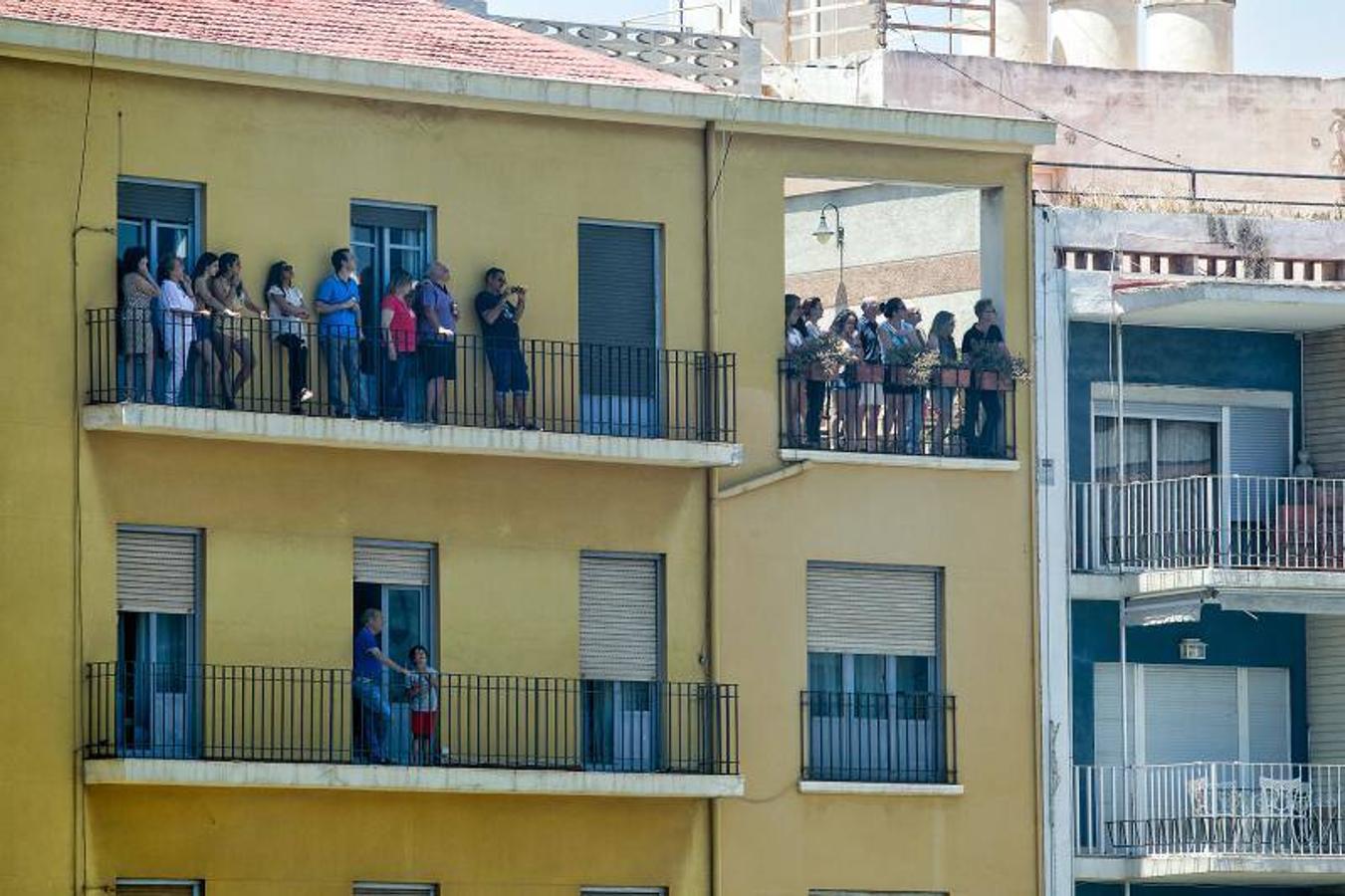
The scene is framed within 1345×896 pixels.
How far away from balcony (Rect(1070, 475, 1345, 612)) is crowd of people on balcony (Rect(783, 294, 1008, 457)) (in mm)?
1643

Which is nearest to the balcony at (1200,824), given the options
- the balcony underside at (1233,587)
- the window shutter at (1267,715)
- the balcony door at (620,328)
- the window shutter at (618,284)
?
the window shutter at (1267,715)

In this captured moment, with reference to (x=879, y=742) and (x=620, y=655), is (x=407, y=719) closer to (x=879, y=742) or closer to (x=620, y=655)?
(x=620, y=655)

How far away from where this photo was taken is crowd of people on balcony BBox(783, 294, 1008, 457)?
1758 inches

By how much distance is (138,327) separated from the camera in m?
40.9

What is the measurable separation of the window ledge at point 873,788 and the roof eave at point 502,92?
268 inches

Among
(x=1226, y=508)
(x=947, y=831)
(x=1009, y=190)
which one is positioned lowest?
Answer: (x=947, y=831)

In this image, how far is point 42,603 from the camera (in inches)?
1587

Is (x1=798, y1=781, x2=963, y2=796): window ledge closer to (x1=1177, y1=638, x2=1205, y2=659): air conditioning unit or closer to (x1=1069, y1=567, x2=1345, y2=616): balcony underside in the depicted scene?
(x1=1069, y1=567, x2=1345, y2=616): balcony underside

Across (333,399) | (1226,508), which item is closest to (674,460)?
(333,399)

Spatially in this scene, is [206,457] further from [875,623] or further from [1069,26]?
[1069,26]

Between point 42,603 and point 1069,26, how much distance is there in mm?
22034

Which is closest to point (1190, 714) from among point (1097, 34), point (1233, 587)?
point (1233, 587)

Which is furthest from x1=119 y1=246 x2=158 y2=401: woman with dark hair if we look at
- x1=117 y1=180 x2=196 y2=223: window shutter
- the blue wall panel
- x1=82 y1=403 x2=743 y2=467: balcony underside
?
the blue wall panel

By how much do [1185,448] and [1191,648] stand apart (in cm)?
234
